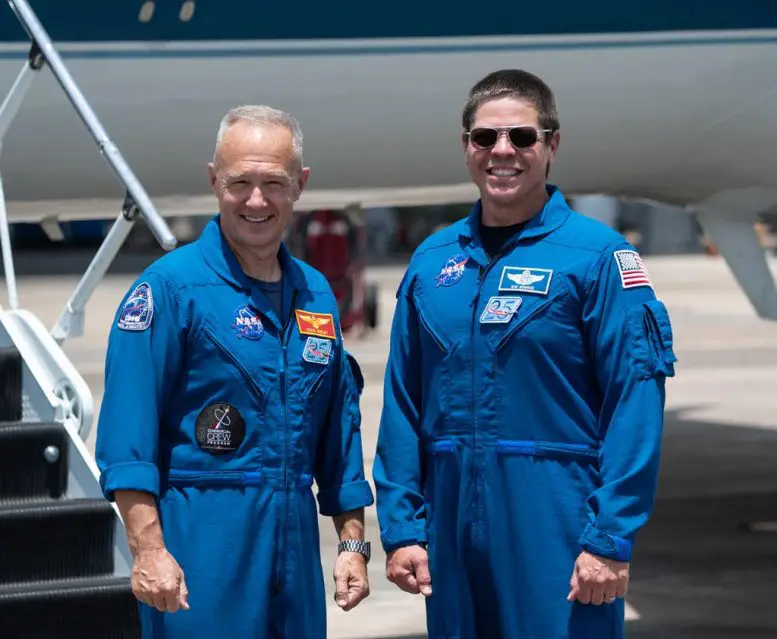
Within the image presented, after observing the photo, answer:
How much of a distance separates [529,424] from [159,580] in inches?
30.5

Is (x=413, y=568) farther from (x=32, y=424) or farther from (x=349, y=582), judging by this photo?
(x=32, y=424)

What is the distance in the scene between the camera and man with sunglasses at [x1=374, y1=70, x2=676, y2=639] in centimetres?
283

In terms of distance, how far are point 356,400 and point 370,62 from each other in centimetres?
293

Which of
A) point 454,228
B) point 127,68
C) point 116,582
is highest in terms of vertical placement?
point 127,68

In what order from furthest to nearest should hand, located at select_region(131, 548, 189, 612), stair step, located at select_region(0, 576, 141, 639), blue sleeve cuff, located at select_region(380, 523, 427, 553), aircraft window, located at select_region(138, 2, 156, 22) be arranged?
aircraft window, located at select_region(138, 2, 156, 22)
stair step, located at select_region(0, 576, 141, 639)
blue sleeve cuff, located at select_region(380, 523, 427, 553)
hand, located at select_region(131, 548, 189, 612)

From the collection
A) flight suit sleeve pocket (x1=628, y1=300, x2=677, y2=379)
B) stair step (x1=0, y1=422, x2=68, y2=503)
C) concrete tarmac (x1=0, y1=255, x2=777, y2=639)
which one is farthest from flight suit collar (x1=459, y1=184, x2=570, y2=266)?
concrete tarmac (x1=0, y1=255, x2=777, y2=639)

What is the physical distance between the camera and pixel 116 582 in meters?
4.11

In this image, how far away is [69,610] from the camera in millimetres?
4023

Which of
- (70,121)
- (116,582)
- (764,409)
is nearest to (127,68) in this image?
(70,121)

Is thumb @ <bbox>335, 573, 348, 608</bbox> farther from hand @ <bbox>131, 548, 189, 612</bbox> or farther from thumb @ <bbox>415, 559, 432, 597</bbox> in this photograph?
hand @ <bbox>131, 548, 189, 612</bbox>

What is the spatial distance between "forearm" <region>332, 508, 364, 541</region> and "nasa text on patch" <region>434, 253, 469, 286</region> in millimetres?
507

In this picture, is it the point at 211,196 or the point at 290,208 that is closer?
the point at 290,208

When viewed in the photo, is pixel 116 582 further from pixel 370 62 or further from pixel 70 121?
pixel 370 62

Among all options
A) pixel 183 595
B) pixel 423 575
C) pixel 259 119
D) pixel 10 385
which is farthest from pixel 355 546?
pixel 10 385
